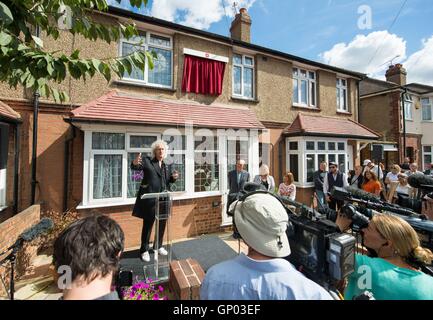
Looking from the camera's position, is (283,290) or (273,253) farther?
(273,253)

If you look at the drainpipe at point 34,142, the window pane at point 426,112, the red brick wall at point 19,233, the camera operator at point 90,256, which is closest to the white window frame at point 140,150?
the red brick wall at point 19,233

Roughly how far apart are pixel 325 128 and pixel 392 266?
332 inches

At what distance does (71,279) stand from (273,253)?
100cm

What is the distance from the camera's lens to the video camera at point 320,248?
1476mm

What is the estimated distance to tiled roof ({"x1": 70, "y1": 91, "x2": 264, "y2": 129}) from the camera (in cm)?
537

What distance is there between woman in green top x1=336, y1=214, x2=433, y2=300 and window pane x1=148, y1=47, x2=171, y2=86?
673 centimetres

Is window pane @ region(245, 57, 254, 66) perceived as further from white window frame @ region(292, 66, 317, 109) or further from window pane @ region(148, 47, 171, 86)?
window pane @ region(148, 47, 171, 86)

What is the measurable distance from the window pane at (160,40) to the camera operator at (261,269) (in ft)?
23.4

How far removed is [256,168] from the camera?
7348 millimetres

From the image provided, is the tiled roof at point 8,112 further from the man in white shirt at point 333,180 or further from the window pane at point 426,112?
the window pane at point 426,112

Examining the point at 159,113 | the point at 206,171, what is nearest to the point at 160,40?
the point at 159,113

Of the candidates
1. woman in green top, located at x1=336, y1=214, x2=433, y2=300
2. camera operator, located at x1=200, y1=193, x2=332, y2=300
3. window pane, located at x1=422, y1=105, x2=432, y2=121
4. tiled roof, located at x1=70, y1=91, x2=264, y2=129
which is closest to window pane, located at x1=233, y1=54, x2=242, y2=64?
tiled roof, located at x1=70, y1=91, x2=264, y2=129
